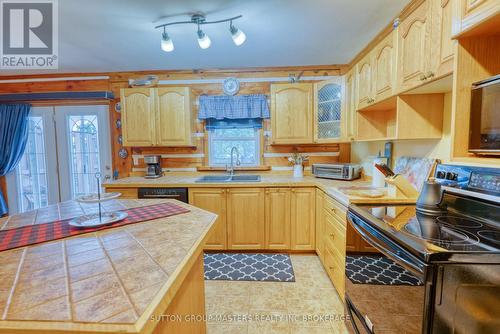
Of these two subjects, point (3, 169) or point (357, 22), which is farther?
point (3, 169)

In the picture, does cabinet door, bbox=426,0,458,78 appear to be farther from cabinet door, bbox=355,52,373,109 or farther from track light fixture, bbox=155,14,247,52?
track light fixture, bbox=155,14,247,52

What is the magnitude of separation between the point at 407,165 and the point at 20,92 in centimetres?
492

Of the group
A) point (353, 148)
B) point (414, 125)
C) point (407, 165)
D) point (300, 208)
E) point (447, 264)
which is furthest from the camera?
point (353, 148)

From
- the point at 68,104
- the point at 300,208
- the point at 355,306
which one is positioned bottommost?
the point at 355,306

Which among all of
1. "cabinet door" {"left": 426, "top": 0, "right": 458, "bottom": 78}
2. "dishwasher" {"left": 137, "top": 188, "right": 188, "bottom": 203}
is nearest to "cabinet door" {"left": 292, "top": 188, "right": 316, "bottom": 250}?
"dishwasher" {"left": 137, "top": 188, "right": 188, "bottom": 203}

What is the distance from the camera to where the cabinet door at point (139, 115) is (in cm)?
310

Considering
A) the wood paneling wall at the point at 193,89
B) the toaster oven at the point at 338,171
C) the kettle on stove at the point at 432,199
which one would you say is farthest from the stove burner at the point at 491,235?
the wood paneling wall at the point at 193,89

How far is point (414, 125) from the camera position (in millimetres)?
1771

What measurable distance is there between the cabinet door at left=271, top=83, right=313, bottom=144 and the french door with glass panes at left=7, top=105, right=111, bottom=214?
2388mm

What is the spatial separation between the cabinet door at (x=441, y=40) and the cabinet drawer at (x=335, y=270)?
1428 mm

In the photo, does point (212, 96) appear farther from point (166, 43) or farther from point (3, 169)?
point (3, 169)

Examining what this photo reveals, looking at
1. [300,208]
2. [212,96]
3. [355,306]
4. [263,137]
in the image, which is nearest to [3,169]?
[212,96]

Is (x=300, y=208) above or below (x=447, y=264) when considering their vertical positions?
below

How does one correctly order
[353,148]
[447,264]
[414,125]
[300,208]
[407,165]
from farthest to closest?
[353,148], [300,208], [407,165], [414,125], [447,264]
